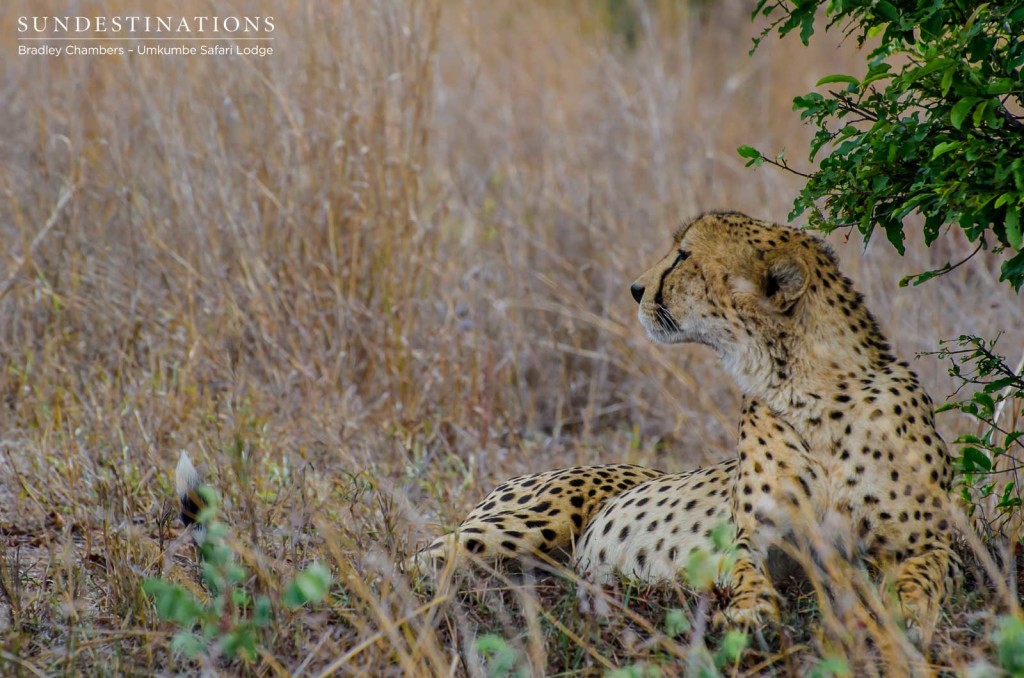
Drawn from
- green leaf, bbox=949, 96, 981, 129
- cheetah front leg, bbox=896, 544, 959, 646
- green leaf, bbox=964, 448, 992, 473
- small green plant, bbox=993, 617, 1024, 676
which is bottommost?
cheetah front leg, bbox=896, 544, 959, 646

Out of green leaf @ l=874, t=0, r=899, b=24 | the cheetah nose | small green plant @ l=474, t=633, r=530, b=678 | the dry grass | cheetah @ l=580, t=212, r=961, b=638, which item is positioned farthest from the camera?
the dry grass

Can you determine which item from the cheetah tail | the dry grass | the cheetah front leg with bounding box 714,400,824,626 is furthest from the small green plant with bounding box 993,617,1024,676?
the cheetah tail

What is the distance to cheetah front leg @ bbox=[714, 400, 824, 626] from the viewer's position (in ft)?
8.50

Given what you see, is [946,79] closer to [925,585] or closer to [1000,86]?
[1000,86]

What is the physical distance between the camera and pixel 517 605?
106 inches

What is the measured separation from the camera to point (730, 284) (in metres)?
2.87

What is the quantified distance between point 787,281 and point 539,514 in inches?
34.5

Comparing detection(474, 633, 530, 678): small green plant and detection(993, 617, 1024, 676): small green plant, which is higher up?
detection(993, 617, 1024, 676): small green plant

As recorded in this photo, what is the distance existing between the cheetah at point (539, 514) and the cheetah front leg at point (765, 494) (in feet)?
1.75

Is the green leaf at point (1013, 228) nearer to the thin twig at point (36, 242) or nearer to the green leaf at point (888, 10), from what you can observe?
the green leaf at point (888, 10)

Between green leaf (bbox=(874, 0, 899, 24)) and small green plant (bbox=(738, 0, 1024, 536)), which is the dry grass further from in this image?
green leaf (bbox=(874, 0, 899, 24))

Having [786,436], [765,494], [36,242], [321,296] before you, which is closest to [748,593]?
[765,494]

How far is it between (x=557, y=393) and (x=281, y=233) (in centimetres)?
123

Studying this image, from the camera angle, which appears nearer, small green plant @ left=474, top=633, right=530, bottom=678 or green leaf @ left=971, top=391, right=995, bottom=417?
small green plant @ left=474, top=633, right=530, bottom=678
